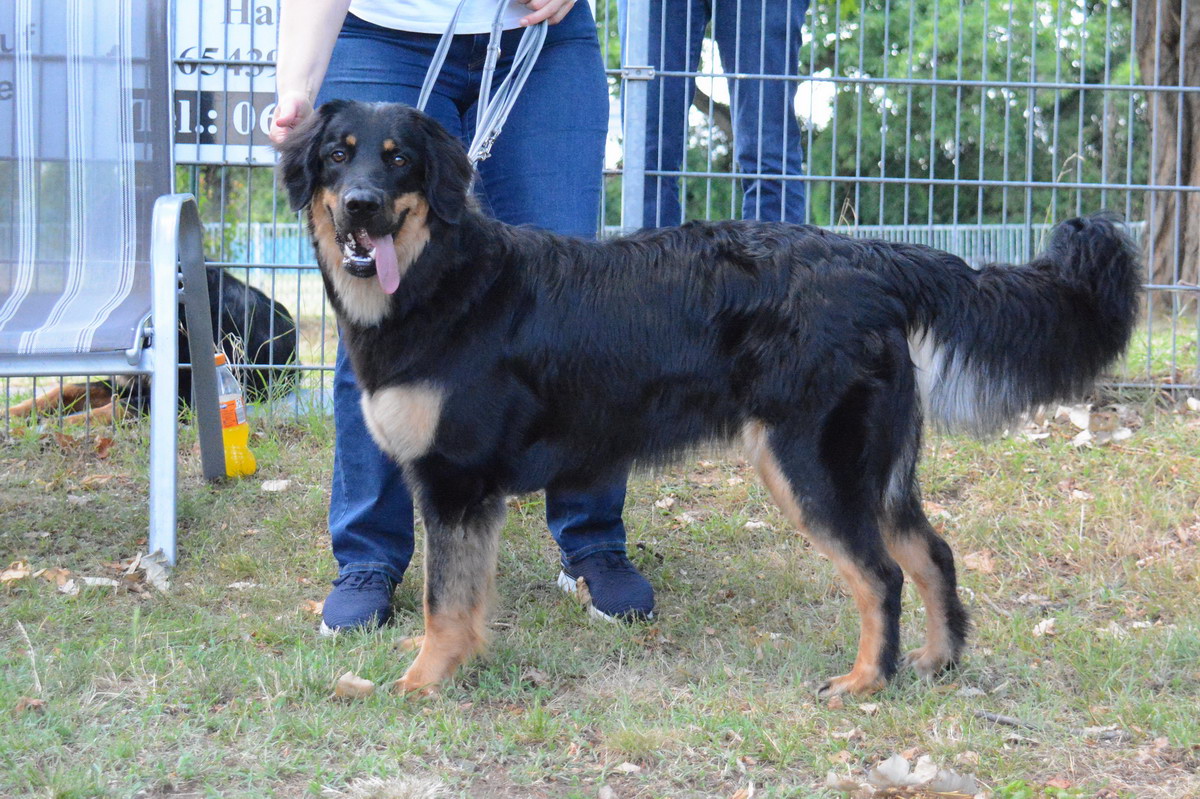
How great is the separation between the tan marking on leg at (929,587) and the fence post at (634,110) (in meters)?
2.05

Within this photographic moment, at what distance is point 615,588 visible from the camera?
3582 millimetres

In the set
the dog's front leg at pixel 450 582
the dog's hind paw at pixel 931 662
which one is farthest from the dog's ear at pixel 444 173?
the dog's hind paw at pixel 931 662

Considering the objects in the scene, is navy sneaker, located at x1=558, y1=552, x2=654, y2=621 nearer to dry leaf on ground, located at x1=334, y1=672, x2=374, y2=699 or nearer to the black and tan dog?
the black and tan dog

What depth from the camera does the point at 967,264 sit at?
305 cm

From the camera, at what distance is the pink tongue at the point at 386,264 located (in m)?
2.83

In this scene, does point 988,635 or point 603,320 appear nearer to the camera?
point 603,320

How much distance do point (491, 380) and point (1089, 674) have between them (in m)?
1.79

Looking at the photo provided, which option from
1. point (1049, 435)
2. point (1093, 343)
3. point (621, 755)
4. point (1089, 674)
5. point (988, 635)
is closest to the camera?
point (621, 755)

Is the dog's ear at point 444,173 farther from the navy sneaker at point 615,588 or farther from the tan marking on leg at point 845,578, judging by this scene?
the navy sneaker at point 615,588

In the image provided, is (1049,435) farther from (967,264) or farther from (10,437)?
(10,437)

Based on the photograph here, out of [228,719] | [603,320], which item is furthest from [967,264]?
[228,719]

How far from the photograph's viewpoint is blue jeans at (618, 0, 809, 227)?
5.30 meters

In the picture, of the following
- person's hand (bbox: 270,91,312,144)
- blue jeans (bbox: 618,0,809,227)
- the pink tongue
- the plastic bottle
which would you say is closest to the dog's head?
the pink tongue

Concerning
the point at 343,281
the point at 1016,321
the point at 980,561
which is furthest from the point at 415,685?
the point at 980,561
